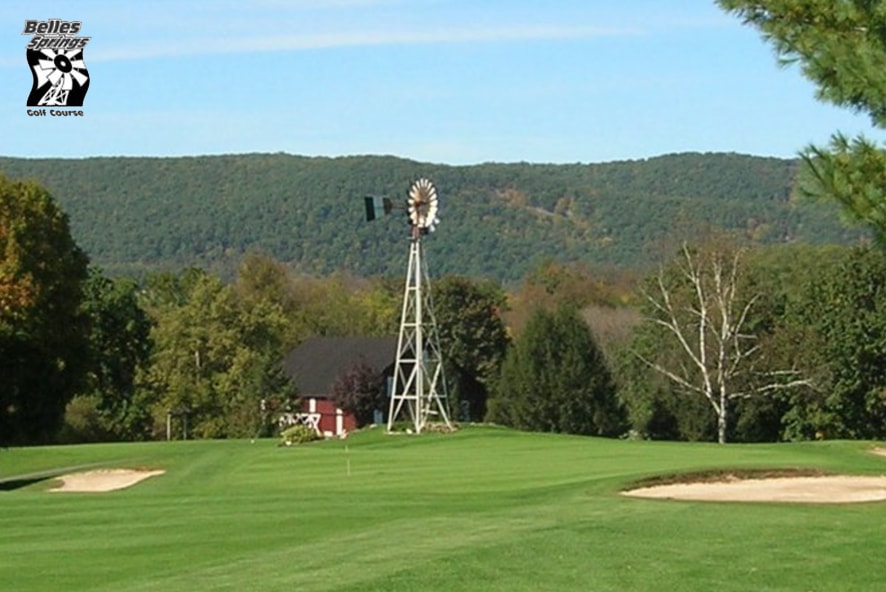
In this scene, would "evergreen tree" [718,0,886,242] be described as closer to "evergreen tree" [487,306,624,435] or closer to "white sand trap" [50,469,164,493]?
"white sand trap" [50,469,164,493]

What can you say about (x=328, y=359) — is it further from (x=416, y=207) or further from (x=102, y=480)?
(x=102, y=480)

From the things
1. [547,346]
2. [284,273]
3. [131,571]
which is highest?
[284,273]

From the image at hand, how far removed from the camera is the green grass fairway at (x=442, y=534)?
1441 centimetres

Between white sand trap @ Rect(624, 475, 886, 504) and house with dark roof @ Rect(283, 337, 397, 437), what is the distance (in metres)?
59.8

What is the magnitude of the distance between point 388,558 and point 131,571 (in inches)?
111

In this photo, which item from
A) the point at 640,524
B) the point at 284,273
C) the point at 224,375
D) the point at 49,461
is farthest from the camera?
the point at 284,273

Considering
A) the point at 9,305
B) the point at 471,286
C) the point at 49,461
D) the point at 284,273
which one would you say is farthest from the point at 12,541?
the point at 284,273

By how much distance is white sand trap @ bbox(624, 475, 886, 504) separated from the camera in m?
23.2

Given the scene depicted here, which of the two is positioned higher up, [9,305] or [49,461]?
[9,305]

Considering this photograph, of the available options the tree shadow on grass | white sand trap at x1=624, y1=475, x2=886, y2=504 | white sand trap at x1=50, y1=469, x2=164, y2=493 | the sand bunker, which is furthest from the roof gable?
white sand trap at x1=624, y1=475, x2=886, y2=504

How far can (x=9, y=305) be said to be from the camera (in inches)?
1975

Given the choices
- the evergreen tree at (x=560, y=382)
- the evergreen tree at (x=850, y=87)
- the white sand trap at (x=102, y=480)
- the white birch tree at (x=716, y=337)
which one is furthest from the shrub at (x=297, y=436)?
the evergreen tree at (x=850, y=87)

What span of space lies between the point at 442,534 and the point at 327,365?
7418cm

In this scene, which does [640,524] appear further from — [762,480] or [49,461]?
[49,461]
